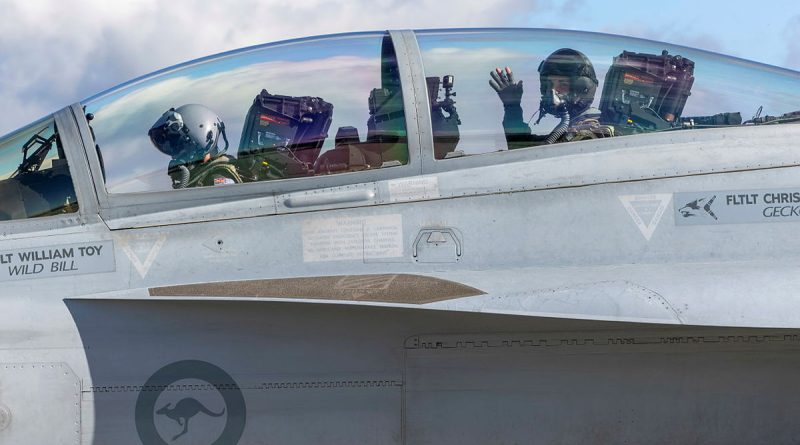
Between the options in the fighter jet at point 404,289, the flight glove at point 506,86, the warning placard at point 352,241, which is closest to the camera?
the fighter jet at point 404,289

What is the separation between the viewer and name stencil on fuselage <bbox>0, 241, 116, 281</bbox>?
15.5ft

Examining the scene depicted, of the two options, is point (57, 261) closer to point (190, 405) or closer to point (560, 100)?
point (190, 405)

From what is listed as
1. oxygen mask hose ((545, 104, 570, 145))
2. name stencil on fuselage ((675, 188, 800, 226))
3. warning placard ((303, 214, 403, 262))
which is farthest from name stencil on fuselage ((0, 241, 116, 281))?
name stencil on fuselage ((675, 188, 800, 226))

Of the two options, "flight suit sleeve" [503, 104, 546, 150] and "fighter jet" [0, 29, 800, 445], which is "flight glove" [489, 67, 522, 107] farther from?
"fighter jet" [0, 29, 800, 445]

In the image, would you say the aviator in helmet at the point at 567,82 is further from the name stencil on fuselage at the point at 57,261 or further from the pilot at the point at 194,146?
the name stencil on fuselage at the point at 57,261

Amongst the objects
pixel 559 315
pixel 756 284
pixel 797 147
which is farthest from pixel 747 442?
pixel 797 147

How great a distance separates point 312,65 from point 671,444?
296 centimetres

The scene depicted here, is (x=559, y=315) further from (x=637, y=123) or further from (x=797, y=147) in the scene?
(x=797, y=147)

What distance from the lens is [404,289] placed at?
14.7 ft

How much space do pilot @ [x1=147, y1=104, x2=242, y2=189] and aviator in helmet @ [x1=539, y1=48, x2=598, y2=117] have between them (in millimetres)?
1879

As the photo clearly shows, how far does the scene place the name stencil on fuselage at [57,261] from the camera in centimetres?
471

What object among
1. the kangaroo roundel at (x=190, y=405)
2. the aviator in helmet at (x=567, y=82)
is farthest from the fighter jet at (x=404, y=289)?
the aviator in helmet at (x=567, y=82)

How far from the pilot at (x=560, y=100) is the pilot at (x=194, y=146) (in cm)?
161

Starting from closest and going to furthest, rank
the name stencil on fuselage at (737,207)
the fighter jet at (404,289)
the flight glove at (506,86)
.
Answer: the fighter jet at (404,289)
the name stencil on fuselage at (737,207)
the flight glove at (506,86)
